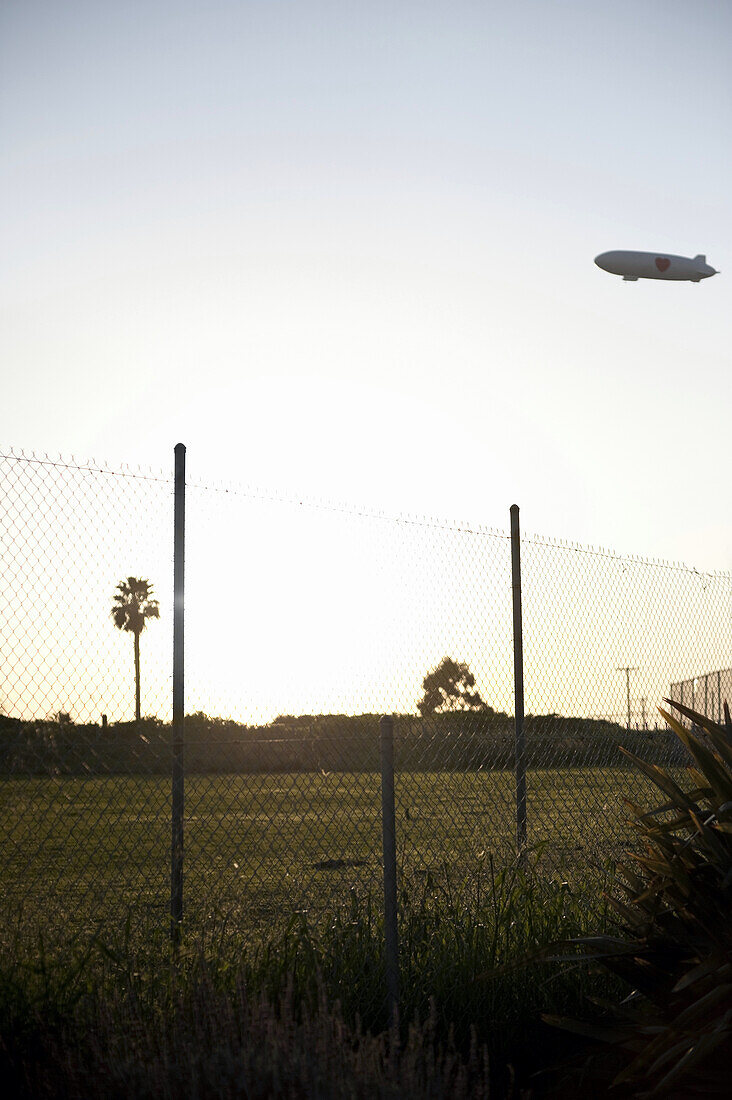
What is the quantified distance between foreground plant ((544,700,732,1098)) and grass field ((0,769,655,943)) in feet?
3.64

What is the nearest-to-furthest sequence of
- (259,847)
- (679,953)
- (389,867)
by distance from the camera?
1. (679,953)
2. (389,867)
3. (259,847)

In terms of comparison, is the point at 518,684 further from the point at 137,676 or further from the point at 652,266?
the point at 652,266

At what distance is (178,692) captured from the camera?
5281 mm

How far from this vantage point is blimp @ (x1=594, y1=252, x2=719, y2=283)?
44000 mm

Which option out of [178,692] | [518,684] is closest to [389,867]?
[178,692]

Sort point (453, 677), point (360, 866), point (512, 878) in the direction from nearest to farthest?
point (512, 878) < point (453, 677) < point (360, 866)

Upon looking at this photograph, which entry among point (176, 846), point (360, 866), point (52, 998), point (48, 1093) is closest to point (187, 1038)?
point (48, 1093)

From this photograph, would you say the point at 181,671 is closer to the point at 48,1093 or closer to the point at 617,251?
the point at 48,1093

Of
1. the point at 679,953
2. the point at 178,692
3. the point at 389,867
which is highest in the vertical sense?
the point at 178,692

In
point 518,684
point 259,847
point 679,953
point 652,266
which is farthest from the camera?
point 652,266

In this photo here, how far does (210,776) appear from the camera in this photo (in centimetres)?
567

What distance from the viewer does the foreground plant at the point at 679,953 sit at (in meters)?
3.90

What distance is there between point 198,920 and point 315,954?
3.60 feet

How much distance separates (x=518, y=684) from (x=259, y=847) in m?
1.96
